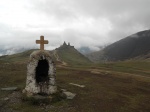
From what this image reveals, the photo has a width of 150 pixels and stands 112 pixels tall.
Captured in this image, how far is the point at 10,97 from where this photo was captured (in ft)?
108

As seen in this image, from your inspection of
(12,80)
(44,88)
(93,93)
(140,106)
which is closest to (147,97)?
(140,106)

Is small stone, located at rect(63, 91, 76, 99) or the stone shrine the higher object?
the stone shrine

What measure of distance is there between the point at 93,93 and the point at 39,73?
8.74 m

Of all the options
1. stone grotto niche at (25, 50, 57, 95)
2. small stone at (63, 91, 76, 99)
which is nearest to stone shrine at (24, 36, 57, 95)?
A: stone grotto niche at (25, 50, 57, 95)

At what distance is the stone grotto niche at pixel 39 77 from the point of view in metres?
32.8

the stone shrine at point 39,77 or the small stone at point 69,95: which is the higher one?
the stone shrine at point 39,77

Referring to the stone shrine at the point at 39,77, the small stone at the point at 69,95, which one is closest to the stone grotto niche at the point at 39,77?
the stone shrine at the point at 39,77

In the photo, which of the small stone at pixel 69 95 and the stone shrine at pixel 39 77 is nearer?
the stone shrine at pixel 39 77

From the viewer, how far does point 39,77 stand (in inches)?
1383

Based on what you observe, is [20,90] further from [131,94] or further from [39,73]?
[131,94]

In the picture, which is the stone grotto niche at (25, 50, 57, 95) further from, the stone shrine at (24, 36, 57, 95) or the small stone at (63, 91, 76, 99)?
the small stone at (63, 91, 76, 99)

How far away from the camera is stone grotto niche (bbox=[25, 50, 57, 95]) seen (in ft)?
107

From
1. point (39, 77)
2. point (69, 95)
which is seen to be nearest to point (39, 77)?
point (39, 77)

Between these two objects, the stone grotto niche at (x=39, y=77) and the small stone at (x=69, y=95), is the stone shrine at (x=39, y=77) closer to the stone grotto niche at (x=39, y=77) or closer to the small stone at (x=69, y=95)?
the stone grotto niche at (x=39, y=77)
